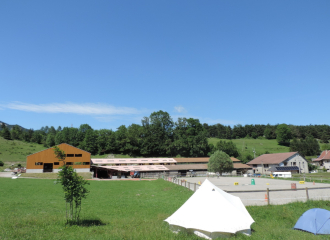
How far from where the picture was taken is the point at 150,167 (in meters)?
71.0

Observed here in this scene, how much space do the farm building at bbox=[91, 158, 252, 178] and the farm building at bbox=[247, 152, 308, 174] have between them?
4.88 metres

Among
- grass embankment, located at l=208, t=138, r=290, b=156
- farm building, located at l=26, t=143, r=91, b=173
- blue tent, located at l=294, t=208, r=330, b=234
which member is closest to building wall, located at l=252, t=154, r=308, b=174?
grass embankment, located at l=208, t=138, r=290, b=156

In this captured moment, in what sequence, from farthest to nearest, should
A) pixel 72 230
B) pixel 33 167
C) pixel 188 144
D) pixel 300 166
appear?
pixel 188 144
pixel 300 166
pixel 33 167
pixel 72 230

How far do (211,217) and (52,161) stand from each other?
62872 millimetres

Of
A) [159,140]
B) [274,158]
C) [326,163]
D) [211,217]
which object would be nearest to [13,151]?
[159,140]

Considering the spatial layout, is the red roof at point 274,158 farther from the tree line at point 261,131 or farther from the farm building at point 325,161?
the tree line at point 261,131

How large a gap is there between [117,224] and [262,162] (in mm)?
70404

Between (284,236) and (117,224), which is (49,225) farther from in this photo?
(284,236)

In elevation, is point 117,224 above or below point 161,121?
below

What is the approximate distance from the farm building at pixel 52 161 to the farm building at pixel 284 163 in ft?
171

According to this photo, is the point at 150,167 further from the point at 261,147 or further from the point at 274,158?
the point at 261,147

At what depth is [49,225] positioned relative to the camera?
1033 centimetres

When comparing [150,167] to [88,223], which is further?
[150,167]

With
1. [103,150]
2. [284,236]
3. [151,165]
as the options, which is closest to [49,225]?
[284,236]
